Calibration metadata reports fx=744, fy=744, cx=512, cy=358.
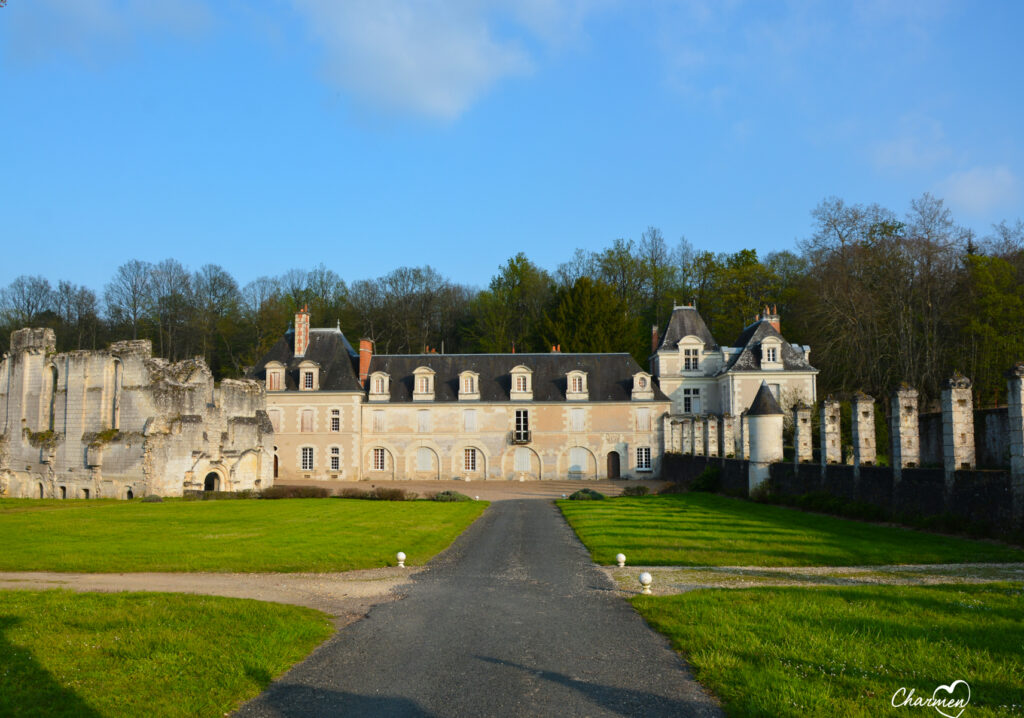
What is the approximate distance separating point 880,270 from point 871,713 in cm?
3541

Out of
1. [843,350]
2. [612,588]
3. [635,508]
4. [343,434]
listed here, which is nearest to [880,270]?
[843,350]

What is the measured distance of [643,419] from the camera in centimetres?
3806

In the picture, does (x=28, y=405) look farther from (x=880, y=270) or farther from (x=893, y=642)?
(x=880, y=270)

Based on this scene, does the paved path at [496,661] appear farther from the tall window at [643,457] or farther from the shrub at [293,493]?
the tall window at [643,457]

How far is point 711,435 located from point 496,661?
2259 centimetres

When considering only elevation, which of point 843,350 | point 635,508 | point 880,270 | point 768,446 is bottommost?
point 635,508

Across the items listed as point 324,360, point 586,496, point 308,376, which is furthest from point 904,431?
point 324,360

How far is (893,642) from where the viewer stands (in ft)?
20.5

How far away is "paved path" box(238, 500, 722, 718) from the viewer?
208 inches

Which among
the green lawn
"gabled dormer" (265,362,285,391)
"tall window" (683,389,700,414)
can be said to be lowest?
the green lawn

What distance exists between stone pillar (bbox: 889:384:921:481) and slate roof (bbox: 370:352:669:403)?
22506 millimetres

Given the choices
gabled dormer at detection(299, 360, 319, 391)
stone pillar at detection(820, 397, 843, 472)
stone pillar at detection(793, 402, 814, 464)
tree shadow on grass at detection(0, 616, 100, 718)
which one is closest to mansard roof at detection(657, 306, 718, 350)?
gabled dormer at detection(299, 360, 319, 391)

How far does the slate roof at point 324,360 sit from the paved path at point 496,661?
2970 centimetres

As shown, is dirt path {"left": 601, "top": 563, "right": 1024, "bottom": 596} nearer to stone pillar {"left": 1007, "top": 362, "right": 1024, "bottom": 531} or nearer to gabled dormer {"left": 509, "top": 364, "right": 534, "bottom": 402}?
stone pillar {"left": 1007, "top": 362, "right": 1024, "bottom": 531}
